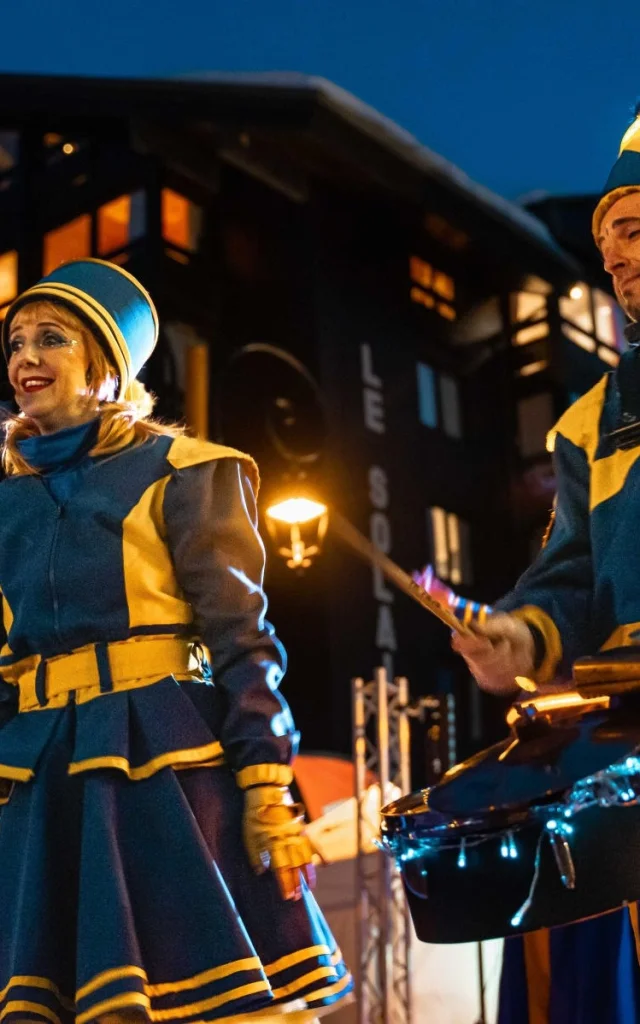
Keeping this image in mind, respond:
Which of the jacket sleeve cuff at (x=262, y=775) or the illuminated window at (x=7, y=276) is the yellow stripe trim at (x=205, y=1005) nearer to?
the jacket sleeve cuff at (x=262, y=775)

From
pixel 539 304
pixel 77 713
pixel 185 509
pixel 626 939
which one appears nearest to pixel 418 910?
pixel 626 939

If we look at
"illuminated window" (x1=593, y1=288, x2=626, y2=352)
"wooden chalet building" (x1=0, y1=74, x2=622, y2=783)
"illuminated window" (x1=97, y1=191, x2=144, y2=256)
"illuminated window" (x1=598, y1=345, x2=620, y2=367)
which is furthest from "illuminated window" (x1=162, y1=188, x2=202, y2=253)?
"illuminated window" (x1=598, y1=345, x2=620, y2=367)

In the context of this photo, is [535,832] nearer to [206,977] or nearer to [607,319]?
[206,977]

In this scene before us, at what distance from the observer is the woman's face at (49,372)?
281cm

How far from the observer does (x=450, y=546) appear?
66.4ft

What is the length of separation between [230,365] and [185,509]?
44.1 feet

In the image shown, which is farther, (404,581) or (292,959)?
(292,959)

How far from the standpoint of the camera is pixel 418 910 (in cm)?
178

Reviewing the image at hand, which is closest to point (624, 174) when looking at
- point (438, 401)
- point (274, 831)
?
point (274, 831)

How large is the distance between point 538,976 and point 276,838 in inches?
21.6

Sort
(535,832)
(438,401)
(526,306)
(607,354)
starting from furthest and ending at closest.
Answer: (607,354) < (526,306) < (438,401) < (535,832)

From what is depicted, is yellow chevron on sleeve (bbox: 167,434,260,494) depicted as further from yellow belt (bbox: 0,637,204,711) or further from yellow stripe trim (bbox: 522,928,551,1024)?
yellow stripe trim (bbox: 522,928,551,1024)

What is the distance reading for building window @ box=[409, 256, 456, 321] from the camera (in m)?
20.8

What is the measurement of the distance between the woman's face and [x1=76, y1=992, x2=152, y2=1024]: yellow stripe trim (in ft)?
4.26
